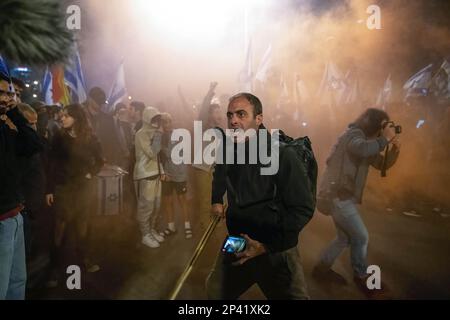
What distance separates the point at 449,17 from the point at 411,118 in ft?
4.19

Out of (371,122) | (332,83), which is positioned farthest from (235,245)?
(332,83)

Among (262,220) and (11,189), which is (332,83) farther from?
(11,189)

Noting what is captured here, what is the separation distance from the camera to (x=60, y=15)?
2.43 meters

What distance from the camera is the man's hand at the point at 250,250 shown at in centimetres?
238

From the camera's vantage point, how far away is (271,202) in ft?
8.16

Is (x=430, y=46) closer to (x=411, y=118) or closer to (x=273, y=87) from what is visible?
(x=411, y=118)

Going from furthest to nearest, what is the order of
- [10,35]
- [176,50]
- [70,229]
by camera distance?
1. [176,50]
2. [70,229]
3. [10,35]

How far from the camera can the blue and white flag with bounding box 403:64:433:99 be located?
446 cm

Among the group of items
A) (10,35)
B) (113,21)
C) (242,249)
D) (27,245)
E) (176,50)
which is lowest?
(27,245)

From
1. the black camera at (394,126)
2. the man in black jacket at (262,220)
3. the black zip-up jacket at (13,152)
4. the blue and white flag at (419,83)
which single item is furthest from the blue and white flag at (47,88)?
the blue and white flag at (419,83)

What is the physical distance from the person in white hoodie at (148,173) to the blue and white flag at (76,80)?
2.72ft

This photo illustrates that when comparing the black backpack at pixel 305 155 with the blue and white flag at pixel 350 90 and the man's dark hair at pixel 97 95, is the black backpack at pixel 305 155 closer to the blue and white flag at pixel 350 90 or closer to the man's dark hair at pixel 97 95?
the blue and white flag at pixel 350 90

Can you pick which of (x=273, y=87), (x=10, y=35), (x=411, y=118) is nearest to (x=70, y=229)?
(x=10, y=35)

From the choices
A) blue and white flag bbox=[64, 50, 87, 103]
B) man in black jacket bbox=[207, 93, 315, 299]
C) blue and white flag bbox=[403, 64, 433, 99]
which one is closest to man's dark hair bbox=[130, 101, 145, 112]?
blue and white flag bbox=[64, 50, 87, 103]
